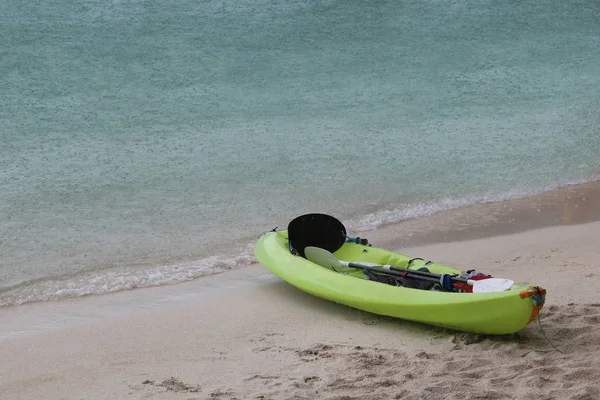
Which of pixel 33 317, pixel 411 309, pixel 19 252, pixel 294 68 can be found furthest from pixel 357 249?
pixel 294 68

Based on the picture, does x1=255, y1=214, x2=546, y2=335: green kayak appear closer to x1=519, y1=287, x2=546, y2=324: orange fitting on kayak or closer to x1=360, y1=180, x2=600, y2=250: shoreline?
x1=519, y1=287, x2=546, y2=324: orange fitting on kayak

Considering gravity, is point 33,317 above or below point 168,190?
below

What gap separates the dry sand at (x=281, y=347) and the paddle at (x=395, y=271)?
0.27 m

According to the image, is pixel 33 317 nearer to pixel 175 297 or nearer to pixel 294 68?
pixel 175 297

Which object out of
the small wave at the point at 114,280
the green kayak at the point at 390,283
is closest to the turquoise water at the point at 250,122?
the small wave at the point at 114,280

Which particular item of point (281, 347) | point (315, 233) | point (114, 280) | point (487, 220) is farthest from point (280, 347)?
point (487, 220)

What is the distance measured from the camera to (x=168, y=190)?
26.3 feet

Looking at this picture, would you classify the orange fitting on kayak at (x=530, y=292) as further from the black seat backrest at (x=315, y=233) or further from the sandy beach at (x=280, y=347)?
→ the black seat backrest at (x=315, y=233)

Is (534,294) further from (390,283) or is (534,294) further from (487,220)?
(487,220)

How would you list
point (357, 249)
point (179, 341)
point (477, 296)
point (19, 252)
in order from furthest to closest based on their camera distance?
point (19, 252) < point (357, 249) < point (179, 341) < point (477, 296)

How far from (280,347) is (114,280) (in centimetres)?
191

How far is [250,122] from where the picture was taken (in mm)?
9812

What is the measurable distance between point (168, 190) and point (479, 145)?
12.1 ft

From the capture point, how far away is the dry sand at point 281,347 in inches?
158
